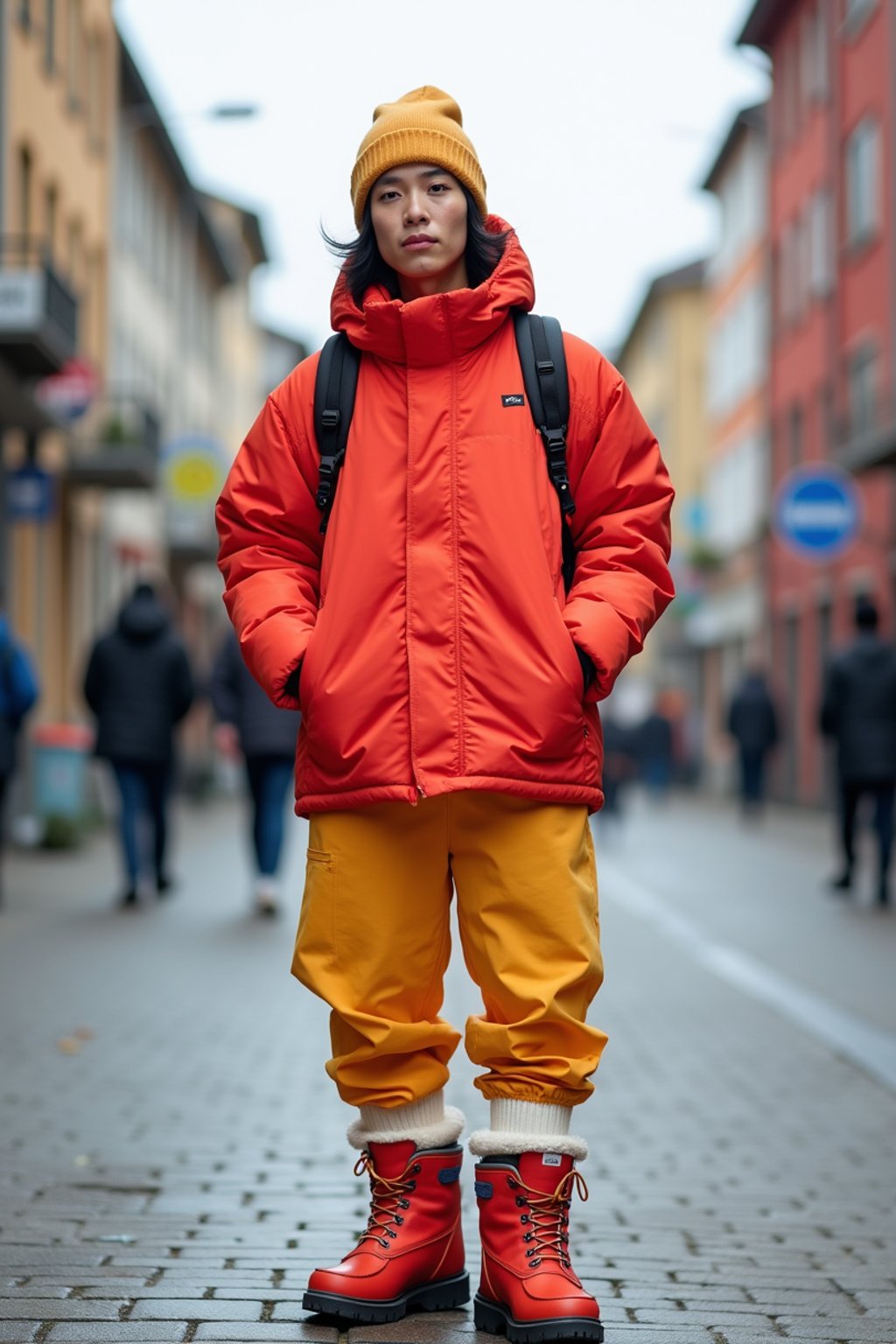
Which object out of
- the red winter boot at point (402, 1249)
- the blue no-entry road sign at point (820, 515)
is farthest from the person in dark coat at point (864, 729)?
the red winter boot at point (402, 1249)

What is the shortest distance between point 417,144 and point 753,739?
24.8 m

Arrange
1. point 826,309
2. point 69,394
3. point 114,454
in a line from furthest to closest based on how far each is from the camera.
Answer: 1. point 826,309
2. point 114,454
3. point 69,394

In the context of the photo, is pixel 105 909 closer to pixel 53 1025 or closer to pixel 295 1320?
pixel 53 1025

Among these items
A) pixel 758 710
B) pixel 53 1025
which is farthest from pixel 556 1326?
pixel 758 710

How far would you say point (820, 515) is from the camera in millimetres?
20047

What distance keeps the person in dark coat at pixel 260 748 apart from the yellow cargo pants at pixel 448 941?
27.4ft

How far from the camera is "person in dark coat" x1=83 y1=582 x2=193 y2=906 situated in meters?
13.5

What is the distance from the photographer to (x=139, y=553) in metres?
39.6

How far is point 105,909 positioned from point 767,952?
13.6ft

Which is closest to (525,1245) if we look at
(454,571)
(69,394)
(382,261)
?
(454,571)

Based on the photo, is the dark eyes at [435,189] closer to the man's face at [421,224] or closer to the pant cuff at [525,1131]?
the man's face at [421,224]

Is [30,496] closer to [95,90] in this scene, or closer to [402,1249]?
[95,90]

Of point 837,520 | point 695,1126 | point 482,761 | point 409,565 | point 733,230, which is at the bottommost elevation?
point 695,1126

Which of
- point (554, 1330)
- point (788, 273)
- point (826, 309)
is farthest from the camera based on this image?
point (788, 273)
